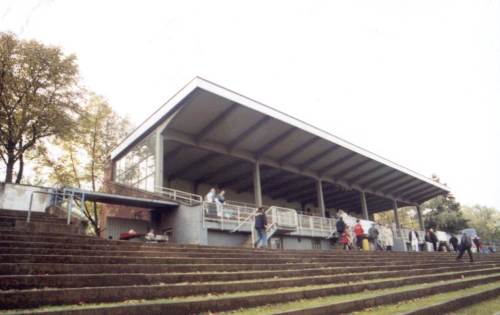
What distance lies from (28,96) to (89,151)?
246 inches

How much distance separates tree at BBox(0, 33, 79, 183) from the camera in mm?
20703

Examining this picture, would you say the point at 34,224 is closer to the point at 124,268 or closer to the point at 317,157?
the point at 124,268

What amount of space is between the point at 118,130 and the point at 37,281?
24.7m

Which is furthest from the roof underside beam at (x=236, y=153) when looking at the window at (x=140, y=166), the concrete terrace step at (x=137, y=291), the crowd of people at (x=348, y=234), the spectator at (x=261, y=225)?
the concrete terrace step at (x=137, y=291)

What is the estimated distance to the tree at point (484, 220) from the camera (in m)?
56.4

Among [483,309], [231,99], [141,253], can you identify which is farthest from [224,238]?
[483,309]

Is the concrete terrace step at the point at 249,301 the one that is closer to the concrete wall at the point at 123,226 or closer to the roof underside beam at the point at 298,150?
the roof underside beam at the point at 298,150

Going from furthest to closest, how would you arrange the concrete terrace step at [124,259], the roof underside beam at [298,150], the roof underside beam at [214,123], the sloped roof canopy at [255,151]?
1. the roof underside beam at [298,150]
2. the roof underside beam at [214,123]
3. the sloped roof canopy at [255,151]
4. the concrete terrace step at [124,259]

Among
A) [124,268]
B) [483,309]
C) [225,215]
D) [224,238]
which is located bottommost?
[483,309]

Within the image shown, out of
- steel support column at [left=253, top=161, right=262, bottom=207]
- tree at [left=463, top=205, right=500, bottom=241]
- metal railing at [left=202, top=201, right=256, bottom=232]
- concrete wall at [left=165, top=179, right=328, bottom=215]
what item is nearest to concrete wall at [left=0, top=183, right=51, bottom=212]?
metal railing at [left=202, top=201, right=256, bottom=232]

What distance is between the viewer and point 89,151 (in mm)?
26422

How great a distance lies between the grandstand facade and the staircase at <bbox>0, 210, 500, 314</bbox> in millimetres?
7372

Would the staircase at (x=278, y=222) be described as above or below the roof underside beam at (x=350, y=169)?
below

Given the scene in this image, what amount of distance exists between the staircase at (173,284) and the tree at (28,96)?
47.0 feet
